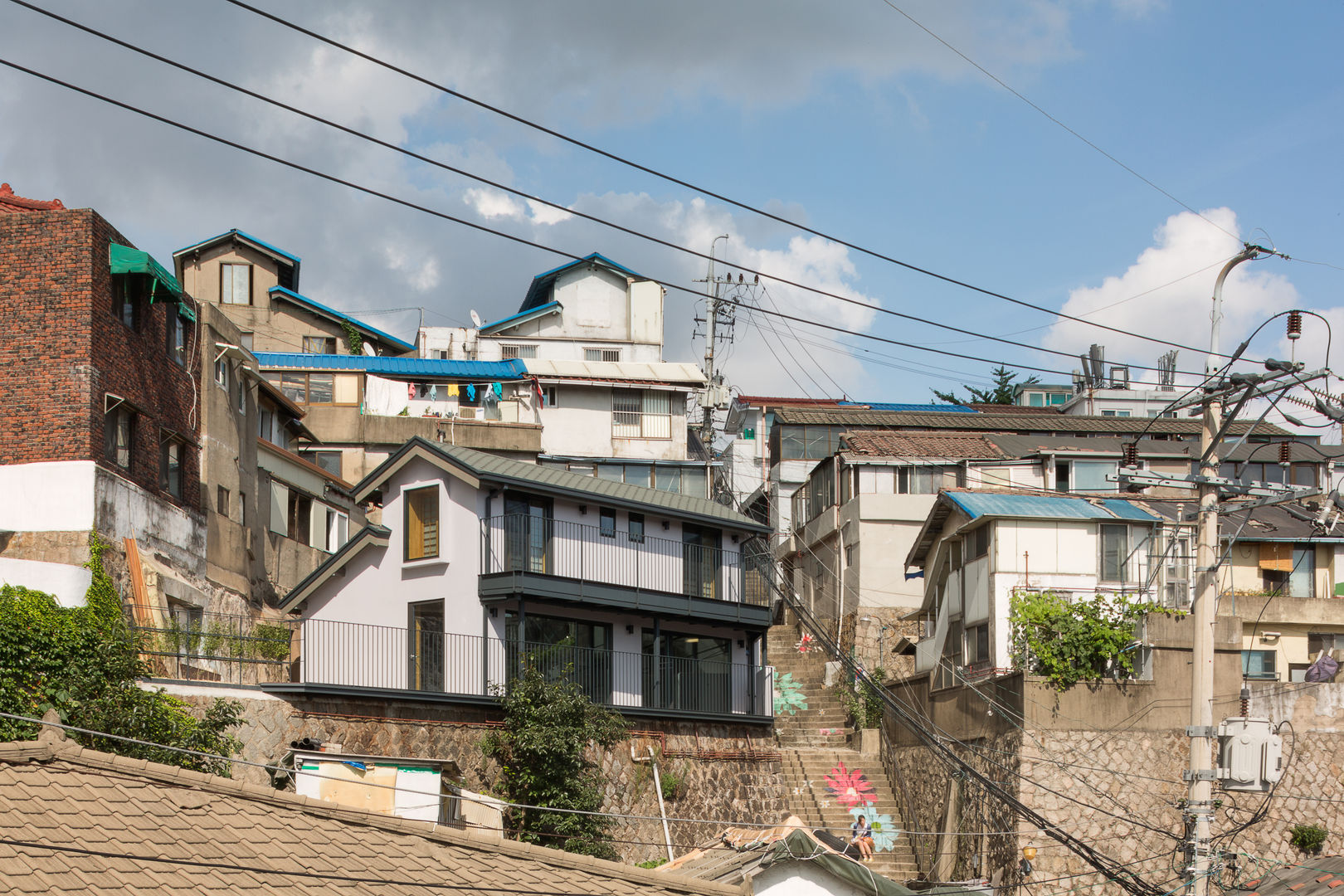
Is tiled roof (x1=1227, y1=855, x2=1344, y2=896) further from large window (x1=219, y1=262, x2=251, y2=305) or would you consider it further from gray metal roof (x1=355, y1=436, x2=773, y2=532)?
large window (x1=219, y1=262, x2=251, y2=305)

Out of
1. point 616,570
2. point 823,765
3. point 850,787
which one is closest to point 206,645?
point 616,570

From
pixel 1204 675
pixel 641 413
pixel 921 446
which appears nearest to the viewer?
pixel 1204 675

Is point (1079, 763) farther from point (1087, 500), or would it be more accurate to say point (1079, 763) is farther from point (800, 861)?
point (800, 861)

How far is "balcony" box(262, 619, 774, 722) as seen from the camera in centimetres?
2933

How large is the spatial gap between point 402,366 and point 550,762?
26304mm

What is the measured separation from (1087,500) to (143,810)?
27.9m

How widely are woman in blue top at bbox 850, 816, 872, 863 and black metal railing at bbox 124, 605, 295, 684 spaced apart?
12.5 metres

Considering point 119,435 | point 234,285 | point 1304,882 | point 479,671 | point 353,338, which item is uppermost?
point 234,285

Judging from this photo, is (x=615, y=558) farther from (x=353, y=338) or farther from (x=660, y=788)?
(x=353, y=338)

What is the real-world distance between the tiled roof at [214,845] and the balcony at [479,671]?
10.8 meters

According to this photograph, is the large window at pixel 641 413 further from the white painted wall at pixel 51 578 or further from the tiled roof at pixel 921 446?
the white painted wall at pixel 51 578

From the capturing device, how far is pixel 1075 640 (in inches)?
1236

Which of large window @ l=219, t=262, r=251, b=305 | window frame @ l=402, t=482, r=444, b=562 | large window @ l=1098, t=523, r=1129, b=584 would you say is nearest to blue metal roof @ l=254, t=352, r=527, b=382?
large window @ l=219, t=262, r=251, b=305

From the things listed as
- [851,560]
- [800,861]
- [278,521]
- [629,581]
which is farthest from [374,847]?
[851,560]
